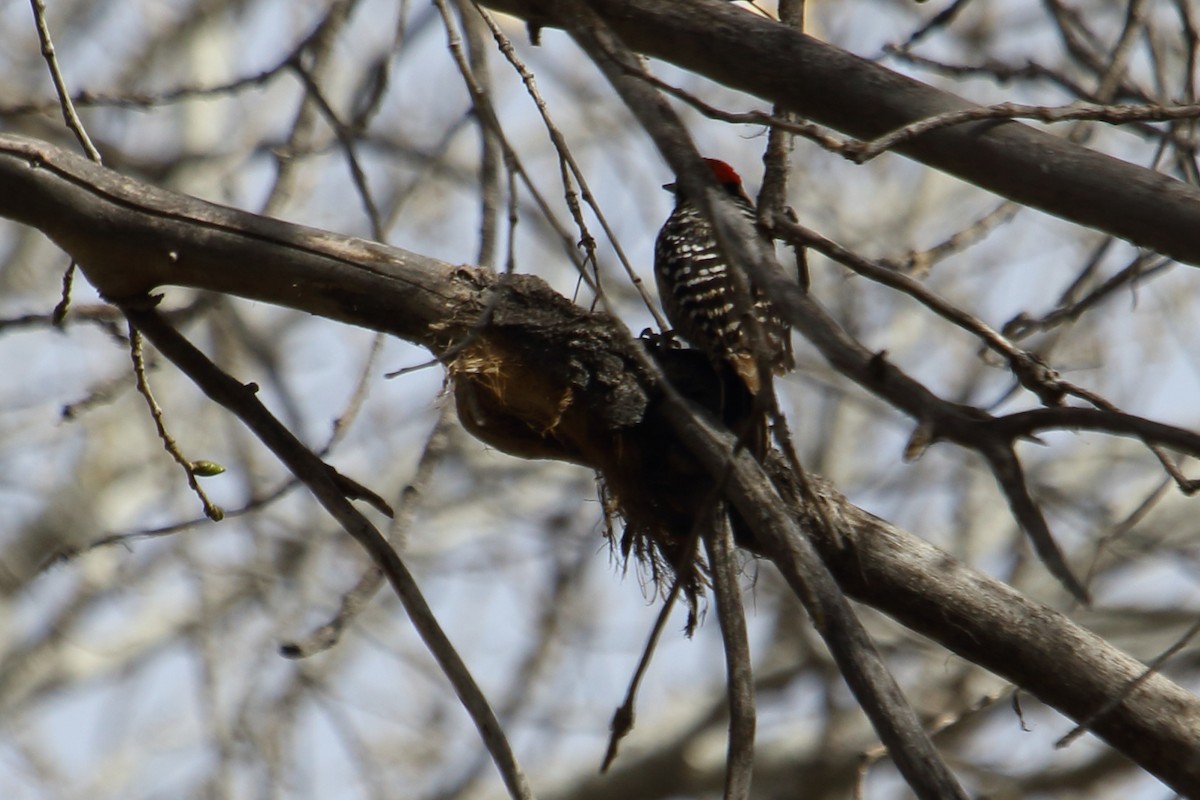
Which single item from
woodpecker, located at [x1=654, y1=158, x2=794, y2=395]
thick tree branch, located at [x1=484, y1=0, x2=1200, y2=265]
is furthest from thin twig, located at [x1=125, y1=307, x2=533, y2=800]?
woodpecker, located at [x1=654, y1=158, x2=794, y2=395]

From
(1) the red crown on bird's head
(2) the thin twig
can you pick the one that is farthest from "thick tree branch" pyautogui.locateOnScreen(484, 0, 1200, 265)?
(1) the red crown on bird's head

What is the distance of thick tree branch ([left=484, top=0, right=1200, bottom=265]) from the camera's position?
6.20 ft

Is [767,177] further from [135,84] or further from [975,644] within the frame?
[135,84]

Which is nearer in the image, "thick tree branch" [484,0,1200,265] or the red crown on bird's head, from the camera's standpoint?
"thick tree branch" [484,0,1200,265]

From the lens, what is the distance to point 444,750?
9.01 m

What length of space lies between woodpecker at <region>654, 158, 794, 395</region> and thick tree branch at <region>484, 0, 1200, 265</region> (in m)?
0.90

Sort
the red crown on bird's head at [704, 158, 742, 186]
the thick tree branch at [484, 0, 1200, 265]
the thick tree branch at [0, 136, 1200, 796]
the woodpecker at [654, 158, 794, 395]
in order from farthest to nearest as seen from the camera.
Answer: the red crown on bird's head at [704, 158, 742, 186]
the woodpecker at [654, 158, 794, 395]
the thick tree branch at [0, 136, 1200, 796]
the thick tree branch at [484, 0, 1200, 265]

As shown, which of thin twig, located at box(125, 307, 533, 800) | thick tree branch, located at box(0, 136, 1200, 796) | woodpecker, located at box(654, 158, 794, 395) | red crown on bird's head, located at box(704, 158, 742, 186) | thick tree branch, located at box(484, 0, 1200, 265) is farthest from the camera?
red crown on bird's head, located at box(704, 158, 742, 186)

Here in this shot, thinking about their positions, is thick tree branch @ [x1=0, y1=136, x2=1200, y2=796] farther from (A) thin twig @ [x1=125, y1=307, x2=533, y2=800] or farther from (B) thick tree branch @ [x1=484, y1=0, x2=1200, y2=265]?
(B) thick tree branch @ [x1=484, y1=0, x2=1200, y2=265]

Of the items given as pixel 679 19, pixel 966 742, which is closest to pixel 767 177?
pixel 679 19

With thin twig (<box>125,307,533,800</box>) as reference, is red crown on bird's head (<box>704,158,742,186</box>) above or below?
above

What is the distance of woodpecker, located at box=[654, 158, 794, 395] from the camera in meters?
3.26

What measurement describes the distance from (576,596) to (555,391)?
6.41 m


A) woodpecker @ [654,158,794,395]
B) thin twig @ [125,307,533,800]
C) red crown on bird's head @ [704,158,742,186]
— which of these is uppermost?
red crown on bird's head @ [704,158,742,186]
